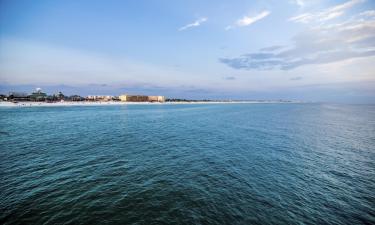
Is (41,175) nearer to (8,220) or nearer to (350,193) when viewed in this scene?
(8,220)

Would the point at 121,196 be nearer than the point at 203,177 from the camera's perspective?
Yes

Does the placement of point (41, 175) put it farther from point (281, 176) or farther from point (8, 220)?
point (281, 176)

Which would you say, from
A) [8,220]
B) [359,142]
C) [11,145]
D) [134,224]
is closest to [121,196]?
[134,224]

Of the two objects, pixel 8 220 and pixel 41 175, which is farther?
pixel 41 175

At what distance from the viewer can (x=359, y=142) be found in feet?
108

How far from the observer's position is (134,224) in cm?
1032

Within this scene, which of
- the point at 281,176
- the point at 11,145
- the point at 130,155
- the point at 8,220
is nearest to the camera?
the point at 8,220

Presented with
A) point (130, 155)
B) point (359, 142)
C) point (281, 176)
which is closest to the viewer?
point (281, 176)

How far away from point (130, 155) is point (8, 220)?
44.4 feet

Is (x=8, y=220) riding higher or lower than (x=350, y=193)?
higher

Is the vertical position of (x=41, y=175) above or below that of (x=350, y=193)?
above

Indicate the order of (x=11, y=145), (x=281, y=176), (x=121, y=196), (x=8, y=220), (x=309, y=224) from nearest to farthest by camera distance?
(x=8, y=220)
(x=309, y=224)
(x=121, y=196)
(x=281, y=176)
(x=11, y=145)

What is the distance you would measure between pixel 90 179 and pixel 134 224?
8.26m

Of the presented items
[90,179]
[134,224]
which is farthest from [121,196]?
[90,179]
